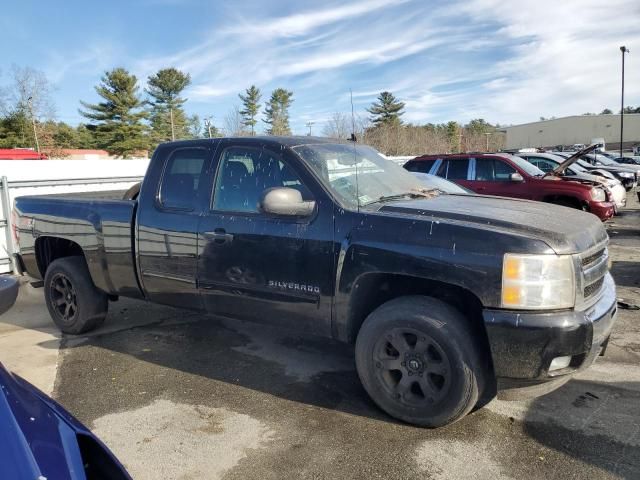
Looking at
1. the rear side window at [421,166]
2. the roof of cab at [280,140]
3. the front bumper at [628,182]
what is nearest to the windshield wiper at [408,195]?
the roof of cab at [280,140]

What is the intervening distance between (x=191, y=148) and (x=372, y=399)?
2.51 metres

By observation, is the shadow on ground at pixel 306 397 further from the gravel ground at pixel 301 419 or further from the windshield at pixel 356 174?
the windshield at pixel 356 174

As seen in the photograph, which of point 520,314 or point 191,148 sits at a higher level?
point 191,148

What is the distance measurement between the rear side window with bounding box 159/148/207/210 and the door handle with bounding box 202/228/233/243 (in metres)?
0.32

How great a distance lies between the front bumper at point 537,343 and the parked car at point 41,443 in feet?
6.82

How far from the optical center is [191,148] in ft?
14.1

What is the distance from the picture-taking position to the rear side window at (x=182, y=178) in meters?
4.16

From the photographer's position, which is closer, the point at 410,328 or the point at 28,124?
the point at 410,328

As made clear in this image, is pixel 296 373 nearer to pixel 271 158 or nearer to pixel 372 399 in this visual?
pixel 372 399

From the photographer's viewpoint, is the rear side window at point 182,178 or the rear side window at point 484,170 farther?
the rear side window at point 484,170

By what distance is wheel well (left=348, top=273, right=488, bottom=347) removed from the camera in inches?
125

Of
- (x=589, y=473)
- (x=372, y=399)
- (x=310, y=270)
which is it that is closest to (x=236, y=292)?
(x=310, y=270)

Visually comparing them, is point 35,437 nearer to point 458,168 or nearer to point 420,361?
point 420,361

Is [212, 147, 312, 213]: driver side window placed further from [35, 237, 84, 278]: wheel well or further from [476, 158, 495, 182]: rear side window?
[476, 158, 495, 182]: rear side window
